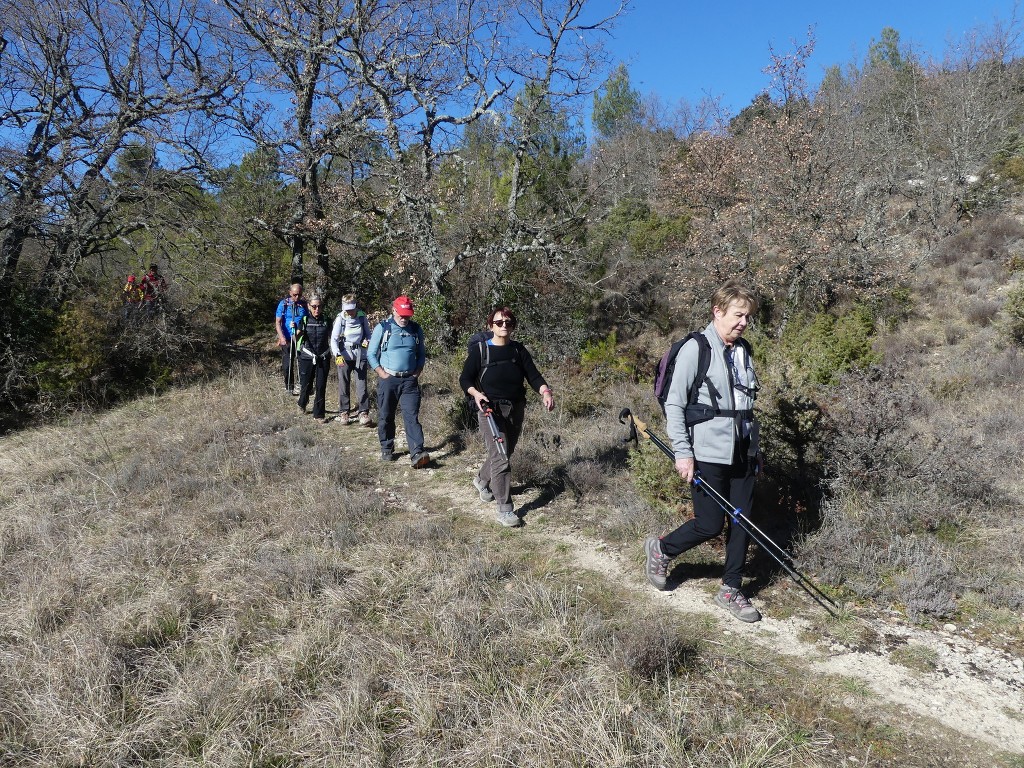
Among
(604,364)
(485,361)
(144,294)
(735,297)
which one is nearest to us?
(735,297)

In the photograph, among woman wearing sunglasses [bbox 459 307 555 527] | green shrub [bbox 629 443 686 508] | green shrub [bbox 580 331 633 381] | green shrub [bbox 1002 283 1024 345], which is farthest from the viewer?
green shrub [bbox 1002 283 1024 345]

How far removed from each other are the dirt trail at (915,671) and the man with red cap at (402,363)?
2680mm

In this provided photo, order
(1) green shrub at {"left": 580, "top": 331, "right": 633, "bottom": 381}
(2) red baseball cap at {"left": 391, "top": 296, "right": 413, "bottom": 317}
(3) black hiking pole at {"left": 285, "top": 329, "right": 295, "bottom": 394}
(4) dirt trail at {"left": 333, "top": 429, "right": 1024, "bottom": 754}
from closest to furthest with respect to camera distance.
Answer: (4) dirt trail at {"left": 333, "top": 429, "right": 1024, "bottom": 754}
(2) red baseball cap at {"left": 391, "top": 296, "right": 413, "bottom": 317}
(1) green shrub at {"left": 580, "top": 331, "right": 633, "bottom": 381}
(3) black hiking pole at {"left": 285, "top": 329, "right": 295, "bottom": 394}

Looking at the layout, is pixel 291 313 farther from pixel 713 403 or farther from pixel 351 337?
pixel 713 403

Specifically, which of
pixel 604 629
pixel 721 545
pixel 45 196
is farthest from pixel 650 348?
pixel 45 196

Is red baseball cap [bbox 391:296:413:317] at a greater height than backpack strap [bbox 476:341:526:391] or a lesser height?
greater

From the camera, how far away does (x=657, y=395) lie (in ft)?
11.8

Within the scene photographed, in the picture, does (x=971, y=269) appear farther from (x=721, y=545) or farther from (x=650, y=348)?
(x=721, y=545)

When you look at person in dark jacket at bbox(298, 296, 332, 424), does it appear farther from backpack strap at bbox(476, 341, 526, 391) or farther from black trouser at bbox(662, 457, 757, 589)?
black trouser at bbox(662, 457, 757, 589)

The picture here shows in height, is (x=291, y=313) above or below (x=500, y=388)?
above

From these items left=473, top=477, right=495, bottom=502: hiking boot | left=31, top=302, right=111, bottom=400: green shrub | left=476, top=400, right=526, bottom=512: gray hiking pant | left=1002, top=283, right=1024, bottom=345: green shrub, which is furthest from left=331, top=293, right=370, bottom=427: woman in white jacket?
left=1002, top=283, right=1024, bottom=345: green shrub

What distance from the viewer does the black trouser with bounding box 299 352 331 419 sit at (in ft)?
27.0

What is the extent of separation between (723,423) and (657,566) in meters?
1.11

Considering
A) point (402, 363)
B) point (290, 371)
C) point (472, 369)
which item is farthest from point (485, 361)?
point (290, 371)
